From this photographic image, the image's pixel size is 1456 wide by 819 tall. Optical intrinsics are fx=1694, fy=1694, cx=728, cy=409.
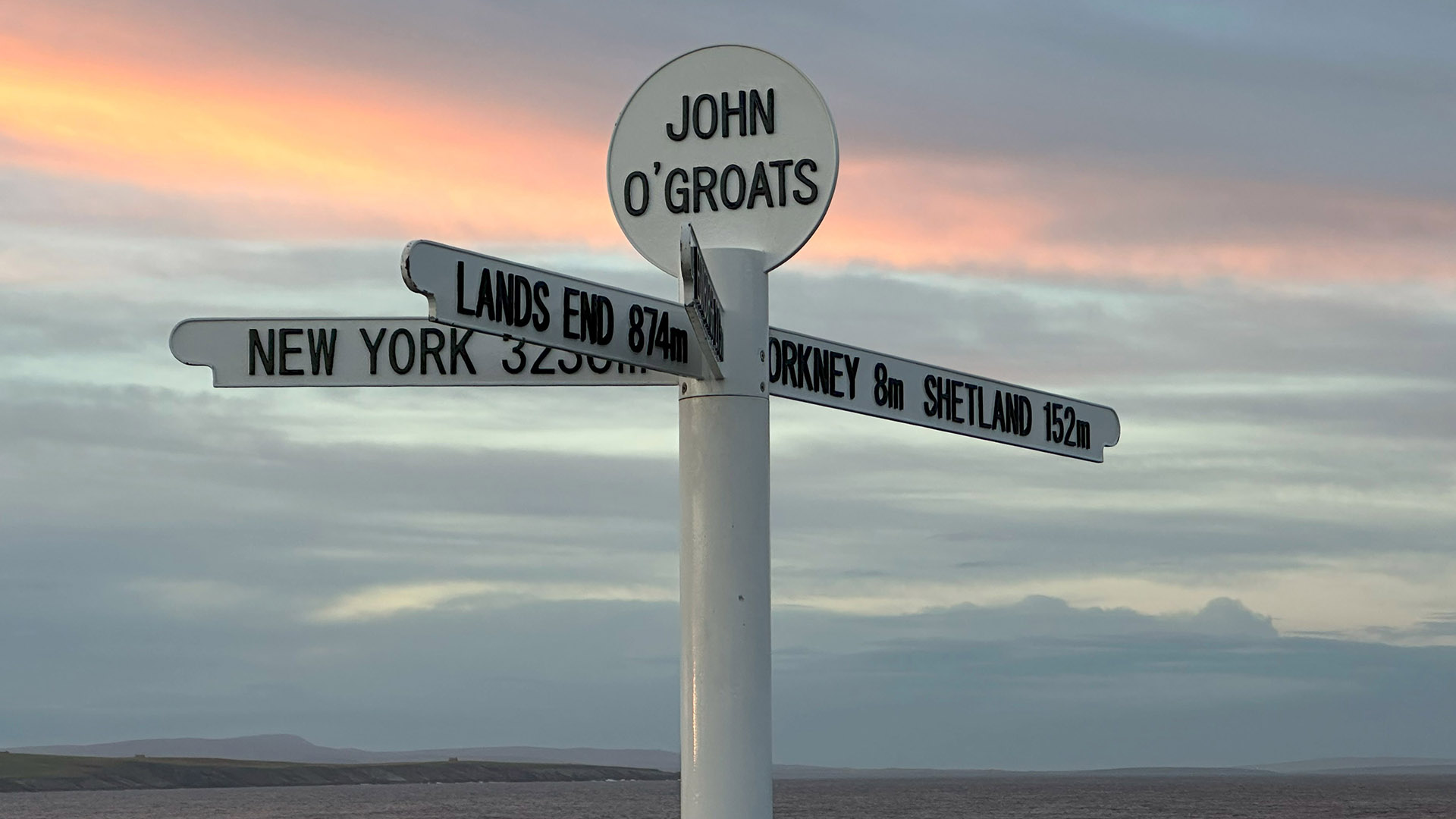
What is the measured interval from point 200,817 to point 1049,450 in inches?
6429

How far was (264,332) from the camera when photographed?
6.01 metres

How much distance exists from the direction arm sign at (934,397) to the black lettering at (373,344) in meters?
1.38

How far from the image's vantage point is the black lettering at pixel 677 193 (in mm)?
6164

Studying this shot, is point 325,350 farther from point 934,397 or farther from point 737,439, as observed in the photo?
point 934,397

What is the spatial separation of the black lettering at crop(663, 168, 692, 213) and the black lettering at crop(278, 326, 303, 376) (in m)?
1.39

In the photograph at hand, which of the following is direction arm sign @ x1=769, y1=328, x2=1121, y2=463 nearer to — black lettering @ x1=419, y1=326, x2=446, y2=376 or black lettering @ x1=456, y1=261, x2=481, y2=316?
black lettering @ x1=419, y1=326, x2=446, y2=376

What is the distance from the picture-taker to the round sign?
604 centimetres

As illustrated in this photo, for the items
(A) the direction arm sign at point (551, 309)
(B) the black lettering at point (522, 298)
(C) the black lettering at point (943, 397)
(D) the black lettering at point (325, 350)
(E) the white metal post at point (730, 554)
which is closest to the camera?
(A) the direction arm sign at point (551, 309)

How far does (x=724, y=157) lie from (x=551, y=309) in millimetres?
1335

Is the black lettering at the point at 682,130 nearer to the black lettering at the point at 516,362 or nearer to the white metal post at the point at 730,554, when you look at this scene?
the white metal post at the point at 730,554

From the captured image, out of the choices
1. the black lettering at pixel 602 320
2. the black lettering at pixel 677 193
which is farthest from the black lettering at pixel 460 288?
the black lettering at pixel 677 193

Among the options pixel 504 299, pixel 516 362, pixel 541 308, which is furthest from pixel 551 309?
pixel 516 362

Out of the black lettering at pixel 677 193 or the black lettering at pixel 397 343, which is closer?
the black lettering at pixel 397 343

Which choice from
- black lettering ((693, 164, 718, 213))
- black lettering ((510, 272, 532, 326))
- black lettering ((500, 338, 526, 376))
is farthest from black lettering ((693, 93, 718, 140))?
black lettering ((510, 272, 532, 326))
